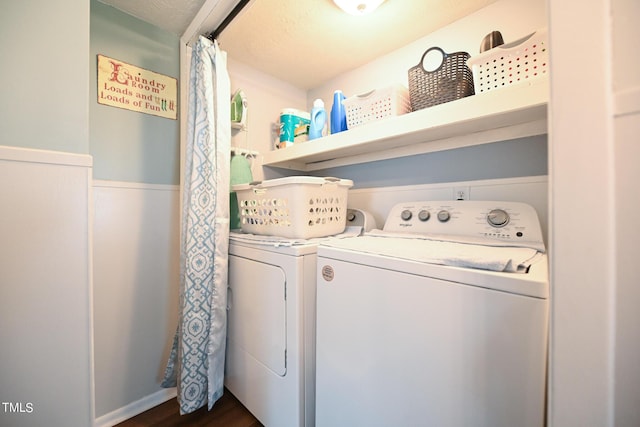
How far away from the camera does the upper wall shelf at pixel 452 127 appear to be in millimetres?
829

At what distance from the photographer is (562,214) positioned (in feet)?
1.31

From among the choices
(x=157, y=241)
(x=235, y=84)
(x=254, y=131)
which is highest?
(x=235, y=84)

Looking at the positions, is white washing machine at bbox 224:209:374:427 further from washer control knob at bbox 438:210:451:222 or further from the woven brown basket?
the woven brown basket

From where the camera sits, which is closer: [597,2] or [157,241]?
[597,2]

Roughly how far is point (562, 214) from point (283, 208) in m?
1.02

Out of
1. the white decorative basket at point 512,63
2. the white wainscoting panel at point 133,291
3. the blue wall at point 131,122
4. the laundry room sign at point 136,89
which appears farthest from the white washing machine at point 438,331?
the laundry room sign at point 136,89

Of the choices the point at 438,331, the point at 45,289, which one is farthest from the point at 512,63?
the point at 45,289

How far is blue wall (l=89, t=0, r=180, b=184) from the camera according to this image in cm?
126

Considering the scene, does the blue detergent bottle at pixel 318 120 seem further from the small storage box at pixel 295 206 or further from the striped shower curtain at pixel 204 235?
the striped shower curtain at pixel 204 235

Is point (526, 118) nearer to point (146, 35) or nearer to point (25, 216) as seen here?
point (25, 216)

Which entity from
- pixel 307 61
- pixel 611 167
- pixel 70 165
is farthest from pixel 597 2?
pixel 307 61

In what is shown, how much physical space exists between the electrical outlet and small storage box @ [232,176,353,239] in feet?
1.92

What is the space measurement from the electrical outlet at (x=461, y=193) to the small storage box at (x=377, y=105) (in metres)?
0.51

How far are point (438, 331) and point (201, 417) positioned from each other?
147 centimetres
